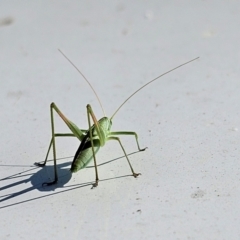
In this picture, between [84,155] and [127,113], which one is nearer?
[84,155]

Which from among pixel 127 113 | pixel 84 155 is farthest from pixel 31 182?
pixel 127 113

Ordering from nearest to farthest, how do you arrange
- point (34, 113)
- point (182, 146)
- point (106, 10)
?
point (182, 146) < point (34, 113) < point (106, 10)

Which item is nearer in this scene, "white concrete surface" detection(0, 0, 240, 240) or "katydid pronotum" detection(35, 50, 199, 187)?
"white concrete surface" detection(0, 0, 240, 240)

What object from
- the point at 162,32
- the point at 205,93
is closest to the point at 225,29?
the point at 162,32

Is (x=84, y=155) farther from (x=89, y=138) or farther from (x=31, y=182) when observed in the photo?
(x=31, y=182)

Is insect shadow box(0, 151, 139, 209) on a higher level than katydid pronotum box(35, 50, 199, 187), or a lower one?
lower

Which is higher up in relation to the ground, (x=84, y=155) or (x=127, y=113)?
(x=127, y=113)

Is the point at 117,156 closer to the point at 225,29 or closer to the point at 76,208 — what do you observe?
the point at 76,208

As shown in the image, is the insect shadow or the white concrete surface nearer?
the white concrete surface
